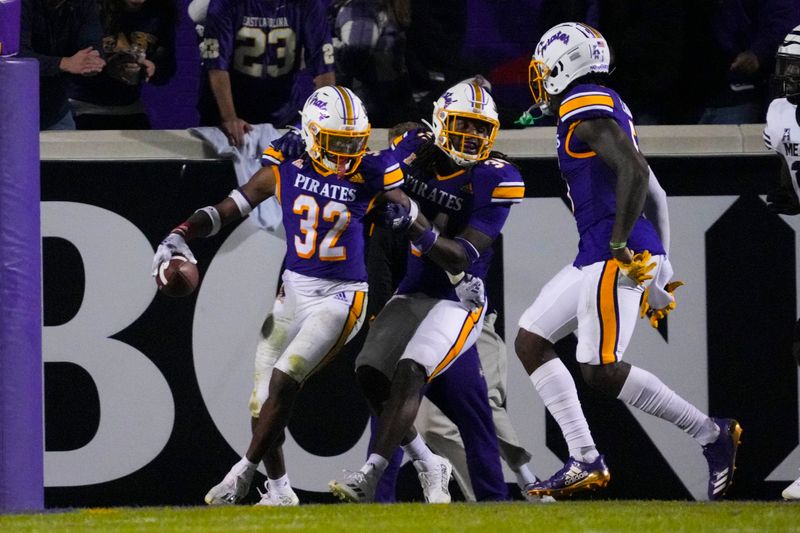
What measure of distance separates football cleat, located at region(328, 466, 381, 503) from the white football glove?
1.05m

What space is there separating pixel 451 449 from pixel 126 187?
1.91 metres

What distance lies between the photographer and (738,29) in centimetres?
698

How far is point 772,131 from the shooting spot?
19.7 ft

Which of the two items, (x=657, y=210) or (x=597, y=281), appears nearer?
(x=597, y=281)

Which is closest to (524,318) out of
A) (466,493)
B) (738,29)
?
(466,493)

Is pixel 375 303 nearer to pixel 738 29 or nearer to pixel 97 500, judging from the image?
pixel 97 500

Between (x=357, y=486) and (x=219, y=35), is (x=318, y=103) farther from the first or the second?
(x=357, y=486)

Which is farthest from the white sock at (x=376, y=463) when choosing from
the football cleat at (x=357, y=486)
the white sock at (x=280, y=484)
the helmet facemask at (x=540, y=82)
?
the helmet facemask at (x=540, y=82)

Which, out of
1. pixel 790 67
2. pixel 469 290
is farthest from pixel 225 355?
pixel 790 67

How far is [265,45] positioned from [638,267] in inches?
91.6

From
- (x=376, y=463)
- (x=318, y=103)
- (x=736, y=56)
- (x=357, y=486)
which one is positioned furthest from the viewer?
(x=736, y=56)

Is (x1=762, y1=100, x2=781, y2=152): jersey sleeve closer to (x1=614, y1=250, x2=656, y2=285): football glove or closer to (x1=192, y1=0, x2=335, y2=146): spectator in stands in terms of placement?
(x1=614, y1=250, x2=656, y2=285): football glove

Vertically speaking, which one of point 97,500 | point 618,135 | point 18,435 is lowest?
point 97,500

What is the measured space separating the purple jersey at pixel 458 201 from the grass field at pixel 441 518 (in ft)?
3.98
